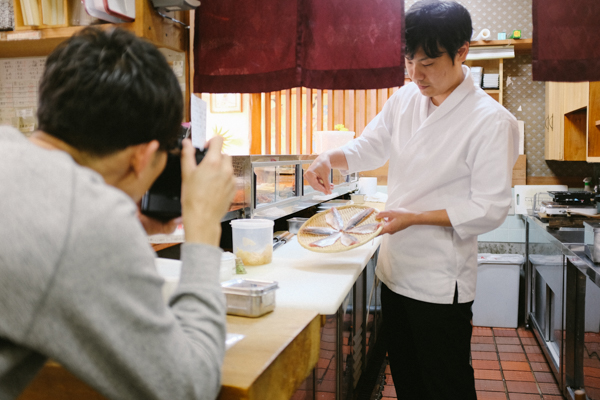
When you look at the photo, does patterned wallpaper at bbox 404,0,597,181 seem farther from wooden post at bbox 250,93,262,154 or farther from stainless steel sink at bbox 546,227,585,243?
wooden post at bbox 250,93,262,154

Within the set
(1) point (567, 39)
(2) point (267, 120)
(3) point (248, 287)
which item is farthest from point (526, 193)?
(3) point (248, 287)

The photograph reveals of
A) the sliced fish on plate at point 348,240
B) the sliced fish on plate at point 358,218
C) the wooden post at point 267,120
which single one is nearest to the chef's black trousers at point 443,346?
the sliced fish on plate at point 348,240

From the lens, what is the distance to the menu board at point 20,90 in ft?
8.41

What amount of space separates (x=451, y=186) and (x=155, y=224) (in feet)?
4.30

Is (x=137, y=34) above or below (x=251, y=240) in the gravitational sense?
above

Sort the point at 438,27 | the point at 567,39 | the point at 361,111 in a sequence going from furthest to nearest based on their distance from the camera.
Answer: the point at 361,111
the point at 567,39
the point at 438,27

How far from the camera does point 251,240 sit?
2.12 meters

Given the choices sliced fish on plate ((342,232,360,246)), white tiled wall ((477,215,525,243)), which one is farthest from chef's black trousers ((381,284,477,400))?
white tiled wall ((477,215,525,243))

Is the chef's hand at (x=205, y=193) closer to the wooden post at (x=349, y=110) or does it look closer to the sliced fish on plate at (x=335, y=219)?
the sliced fish on plate at (x=335, y=219)

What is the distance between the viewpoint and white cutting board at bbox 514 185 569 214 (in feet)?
17.4

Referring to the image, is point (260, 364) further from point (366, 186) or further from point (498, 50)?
point (498, 50)

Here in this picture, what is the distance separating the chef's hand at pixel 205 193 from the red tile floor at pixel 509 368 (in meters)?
2.68

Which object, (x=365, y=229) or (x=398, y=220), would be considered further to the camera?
(x=365, y=229)

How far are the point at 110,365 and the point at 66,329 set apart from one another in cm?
8
